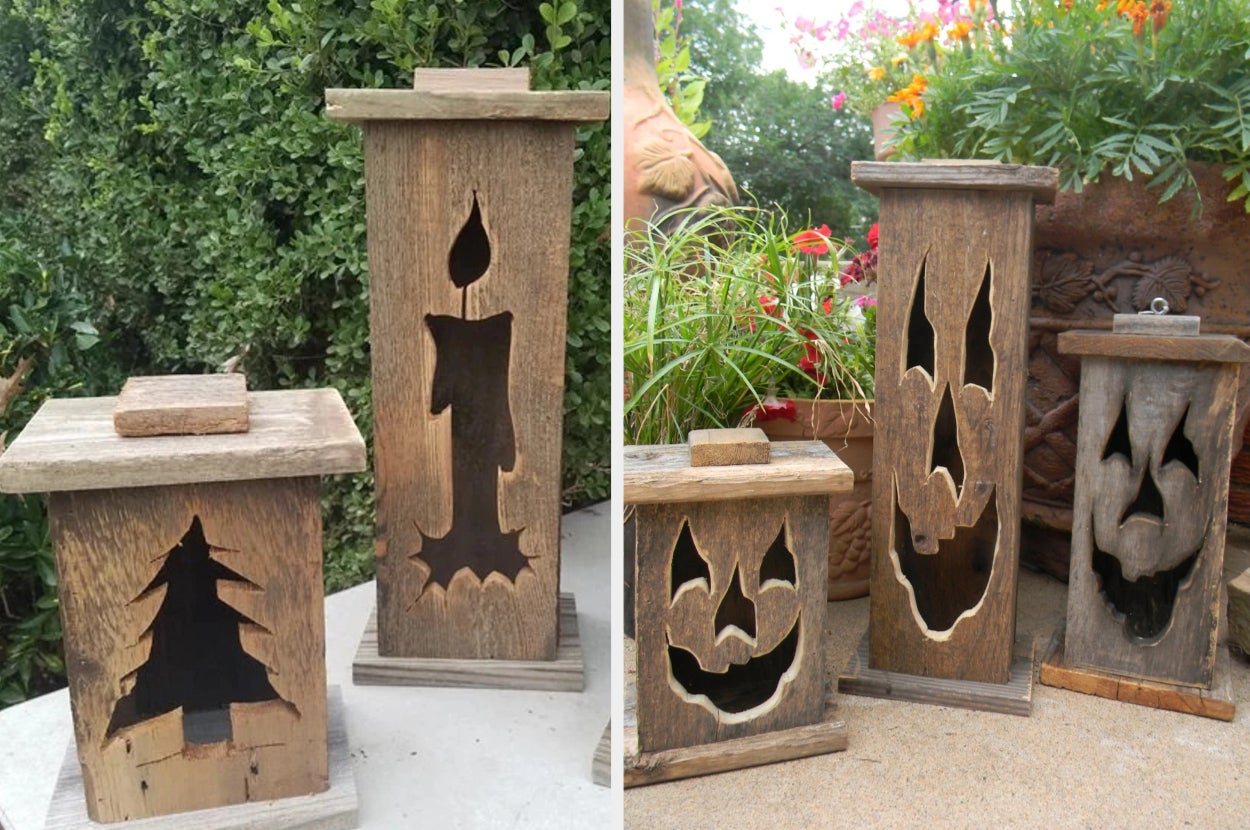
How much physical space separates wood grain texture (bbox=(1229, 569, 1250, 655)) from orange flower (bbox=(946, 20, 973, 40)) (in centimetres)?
116

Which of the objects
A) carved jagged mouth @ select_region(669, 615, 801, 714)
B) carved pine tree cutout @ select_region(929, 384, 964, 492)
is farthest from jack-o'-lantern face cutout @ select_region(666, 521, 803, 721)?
carved pine tree cutout @ select_region(929, 384, 964, 492)

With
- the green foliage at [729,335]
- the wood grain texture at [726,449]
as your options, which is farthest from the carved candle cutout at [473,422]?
the wood grain texture at [726,449]

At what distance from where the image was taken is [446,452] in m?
1.61

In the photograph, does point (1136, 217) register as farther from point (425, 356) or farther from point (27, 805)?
point (27, 805)

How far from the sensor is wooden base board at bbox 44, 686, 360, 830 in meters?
1.22

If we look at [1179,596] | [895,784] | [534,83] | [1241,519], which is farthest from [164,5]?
[1241,519]

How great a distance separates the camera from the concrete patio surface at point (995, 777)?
52.7 inches

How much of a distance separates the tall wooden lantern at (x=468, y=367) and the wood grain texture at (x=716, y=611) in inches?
9.4

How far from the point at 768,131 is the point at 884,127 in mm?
342

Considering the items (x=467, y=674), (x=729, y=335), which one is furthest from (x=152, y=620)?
(x=729, y=335)

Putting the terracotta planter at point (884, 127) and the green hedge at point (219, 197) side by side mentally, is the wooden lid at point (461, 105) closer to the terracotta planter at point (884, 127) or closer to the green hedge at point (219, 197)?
the green hedge at point (219, 197)

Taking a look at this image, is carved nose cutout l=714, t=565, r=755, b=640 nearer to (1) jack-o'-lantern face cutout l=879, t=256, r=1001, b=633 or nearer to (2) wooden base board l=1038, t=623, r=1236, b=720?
(1) jack-o'-lantern face cutout l=879, t=256, r=1001, b=633

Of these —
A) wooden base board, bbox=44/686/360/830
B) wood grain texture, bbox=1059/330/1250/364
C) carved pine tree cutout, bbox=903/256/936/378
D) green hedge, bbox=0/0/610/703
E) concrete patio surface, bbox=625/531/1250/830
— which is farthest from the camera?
green hedge, bbox=0/0/610/703

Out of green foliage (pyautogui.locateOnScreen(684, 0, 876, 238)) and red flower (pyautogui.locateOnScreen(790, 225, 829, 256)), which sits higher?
green foliage (pyautogui.locateOnScreen(684, 0, 876, 238))
